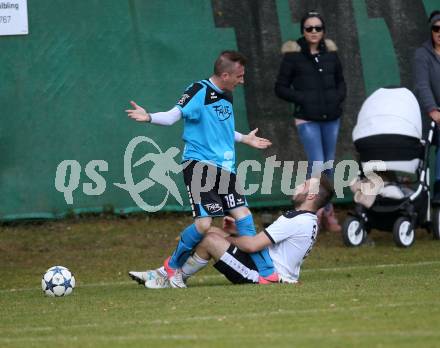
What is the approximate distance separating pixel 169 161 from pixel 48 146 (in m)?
1.49

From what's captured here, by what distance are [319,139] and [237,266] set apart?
4286 millimetres

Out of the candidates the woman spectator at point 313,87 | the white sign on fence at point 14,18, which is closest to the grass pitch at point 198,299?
the woman spectator at point 313,87

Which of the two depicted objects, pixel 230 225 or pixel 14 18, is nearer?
pixel 230 225

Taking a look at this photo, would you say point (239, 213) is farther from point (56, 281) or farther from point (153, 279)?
point (56, 281)

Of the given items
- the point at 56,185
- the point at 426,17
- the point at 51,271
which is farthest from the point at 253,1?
the point at 51,271

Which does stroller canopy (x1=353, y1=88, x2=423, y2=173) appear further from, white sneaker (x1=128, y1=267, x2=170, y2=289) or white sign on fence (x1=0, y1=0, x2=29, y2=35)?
white sign on fence (x1=0, y1=0, x2=29, y2=35)

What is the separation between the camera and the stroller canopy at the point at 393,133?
14078mm

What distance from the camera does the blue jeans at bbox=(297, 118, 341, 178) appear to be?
14867 millimetres

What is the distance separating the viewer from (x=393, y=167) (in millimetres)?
14062

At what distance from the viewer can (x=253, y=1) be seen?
51.4ft

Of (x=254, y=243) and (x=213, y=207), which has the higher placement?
(x=213, y=207)

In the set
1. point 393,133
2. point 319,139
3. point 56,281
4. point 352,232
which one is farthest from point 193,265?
point 319,139

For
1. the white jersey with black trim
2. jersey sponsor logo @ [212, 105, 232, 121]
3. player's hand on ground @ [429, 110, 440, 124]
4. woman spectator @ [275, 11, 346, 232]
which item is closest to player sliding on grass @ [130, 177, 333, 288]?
the white jersey with black trim

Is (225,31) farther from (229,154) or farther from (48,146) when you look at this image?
(229,154)
